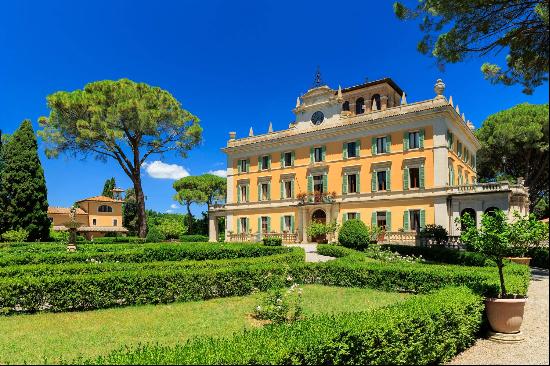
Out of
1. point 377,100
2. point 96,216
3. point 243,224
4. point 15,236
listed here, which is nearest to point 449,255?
point 377,100

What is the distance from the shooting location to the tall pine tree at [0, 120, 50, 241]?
3288cm

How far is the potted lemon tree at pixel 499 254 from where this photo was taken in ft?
23.7

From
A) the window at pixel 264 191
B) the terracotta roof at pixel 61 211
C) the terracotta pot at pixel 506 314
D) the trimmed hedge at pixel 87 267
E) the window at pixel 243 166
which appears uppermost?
the window at pixel 243 166

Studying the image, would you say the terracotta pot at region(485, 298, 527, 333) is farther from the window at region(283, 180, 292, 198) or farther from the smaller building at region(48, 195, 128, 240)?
the smaller building at region(48, 195, 128, 240)

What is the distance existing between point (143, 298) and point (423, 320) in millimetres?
7460

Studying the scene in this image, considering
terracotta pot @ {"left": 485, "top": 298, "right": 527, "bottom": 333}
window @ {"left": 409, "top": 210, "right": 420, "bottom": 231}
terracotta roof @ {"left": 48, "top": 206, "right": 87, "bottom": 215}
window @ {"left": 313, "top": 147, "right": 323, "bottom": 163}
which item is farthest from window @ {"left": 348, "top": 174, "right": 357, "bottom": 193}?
terracotta roof @ {"left": 48, "top": 206, "right": 87, "bottom": 215}

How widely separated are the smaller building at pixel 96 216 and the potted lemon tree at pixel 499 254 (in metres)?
53.1

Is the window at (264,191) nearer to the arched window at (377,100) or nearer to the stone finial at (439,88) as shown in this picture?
the arched window at (377,100)

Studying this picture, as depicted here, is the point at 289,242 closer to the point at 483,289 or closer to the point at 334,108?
the point at 334,108

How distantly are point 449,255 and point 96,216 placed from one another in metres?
49.9

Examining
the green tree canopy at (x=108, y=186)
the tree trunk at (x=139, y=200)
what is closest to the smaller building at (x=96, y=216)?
the green tree canopy at (x=108, y=186)

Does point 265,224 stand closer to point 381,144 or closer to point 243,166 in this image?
point 243,166

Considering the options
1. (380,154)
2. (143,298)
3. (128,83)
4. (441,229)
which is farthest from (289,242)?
(143,298)

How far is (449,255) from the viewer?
18.8 metres
